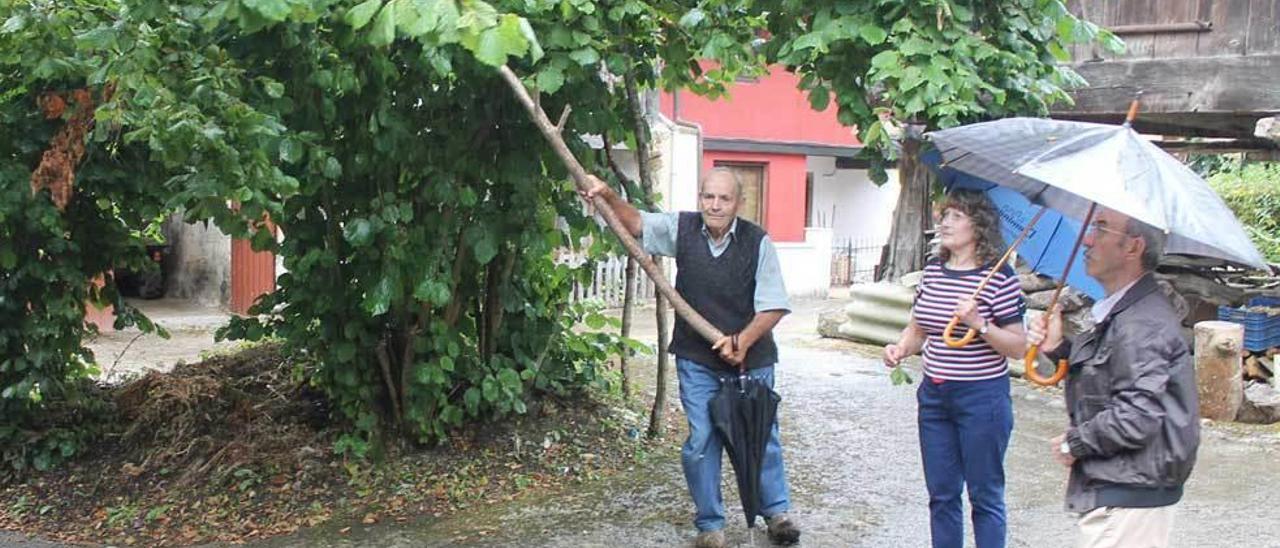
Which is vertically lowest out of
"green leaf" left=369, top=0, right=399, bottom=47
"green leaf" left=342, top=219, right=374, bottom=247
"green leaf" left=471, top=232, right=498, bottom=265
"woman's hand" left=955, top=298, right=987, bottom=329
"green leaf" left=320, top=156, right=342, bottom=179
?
"woman's hand" left=955, top=298, right=987, bottom=329

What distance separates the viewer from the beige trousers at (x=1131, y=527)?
3.13 m

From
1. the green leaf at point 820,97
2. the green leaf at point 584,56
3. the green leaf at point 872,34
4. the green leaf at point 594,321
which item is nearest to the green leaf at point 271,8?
the green leaf at point 584,56

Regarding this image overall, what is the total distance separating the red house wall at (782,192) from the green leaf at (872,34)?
597 inches

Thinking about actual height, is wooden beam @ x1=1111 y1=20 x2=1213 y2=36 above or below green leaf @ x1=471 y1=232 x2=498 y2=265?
above

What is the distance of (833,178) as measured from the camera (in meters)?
22.6

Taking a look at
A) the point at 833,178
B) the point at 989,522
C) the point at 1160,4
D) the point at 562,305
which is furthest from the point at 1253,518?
the point at 833,178

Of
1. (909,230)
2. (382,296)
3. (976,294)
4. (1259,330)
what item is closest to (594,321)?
(382,296)

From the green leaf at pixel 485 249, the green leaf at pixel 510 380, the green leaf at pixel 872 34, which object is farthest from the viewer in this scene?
the green leaf at pixel 510 380

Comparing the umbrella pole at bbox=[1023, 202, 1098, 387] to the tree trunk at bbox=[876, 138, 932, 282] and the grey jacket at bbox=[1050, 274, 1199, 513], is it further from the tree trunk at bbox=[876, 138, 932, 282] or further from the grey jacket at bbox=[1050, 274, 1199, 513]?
the tree trunk at bbox=[876, 138, 932, 282]

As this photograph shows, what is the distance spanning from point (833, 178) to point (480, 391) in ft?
56.9

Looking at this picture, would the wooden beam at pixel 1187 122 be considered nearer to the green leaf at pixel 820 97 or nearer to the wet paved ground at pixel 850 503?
the wet paved ground at pixel 850 503

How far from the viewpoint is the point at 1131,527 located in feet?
10.3

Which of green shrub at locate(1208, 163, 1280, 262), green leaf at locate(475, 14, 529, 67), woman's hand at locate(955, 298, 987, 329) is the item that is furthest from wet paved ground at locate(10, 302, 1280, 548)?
green shrub at locate(1208, 163, 1280, 262)

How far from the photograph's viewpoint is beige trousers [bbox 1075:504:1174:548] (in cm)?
313
